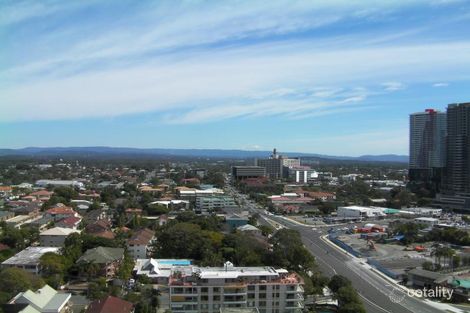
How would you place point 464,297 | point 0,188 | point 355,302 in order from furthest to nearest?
point 0,188, point 464,297, point 355,302

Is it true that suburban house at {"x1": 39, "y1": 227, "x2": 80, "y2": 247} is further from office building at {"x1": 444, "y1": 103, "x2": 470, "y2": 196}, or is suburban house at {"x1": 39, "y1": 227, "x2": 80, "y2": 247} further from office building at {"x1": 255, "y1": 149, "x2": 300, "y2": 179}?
office building at {"x1": 255, "y1": 149, "x2": 300, "y2": 179}

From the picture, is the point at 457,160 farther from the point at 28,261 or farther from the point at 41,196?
the point at 28,261

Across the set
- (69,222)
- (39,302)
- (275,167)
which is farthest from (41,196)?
(275,167)

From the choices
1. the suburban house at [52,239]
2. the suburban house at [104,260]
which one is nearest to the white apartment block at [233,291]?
the suburban house at [104,260]

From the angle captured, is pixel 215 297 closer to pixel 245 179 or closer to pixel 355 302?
pixel 355 302

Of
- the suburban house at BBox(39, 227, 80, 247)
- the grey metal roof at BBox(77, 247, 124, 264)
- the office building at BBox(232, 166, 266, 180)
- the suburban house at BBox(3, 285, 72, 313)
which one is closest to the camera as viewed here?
the suburban house at BBox(3, 285, 72, 313)

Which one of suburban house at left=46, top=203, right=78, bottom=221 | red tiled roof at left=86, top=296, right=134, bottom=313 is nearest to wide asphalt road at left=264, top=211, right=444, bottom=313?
red tiled roof at left=86, top=296, right=134, bottom=313

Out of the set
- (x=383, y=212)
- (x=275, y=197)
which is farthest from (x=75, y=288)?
(x=275, y=197)
